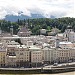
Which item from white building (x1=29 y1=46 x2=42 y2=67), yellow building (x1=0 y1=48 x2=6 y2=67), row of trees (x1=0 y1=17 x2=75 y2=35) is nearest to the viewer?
yellow building (x1=0 y1=48 x2=6 y2=67)

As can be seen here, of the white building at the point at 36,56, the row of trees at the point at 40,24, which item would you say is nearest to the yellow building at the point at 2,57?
the white building at the point at 36,56

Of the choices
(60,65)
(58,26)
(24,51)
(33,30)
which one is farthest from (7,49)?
(58,26)

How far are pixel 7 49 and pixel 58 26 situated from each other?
13717 mm

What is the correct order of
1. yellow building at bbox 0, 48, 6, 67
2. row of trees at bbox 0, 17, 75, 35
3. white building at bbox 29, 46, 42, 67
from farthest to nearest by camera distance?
row of trees at bbox 0, 17, 75, 35 → white building at bbox 29, 46, 42, 67 → yellow building at bbox 0, 48, 6, 67

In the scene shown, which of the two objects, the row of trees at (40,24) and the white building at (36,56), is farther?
the row of trees at (40,24)

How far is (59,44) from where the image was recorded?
69.8 feet

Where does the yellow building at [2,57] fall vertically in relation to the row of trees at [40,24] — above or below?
below

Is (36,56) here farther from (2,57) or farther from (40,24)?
(40,24)

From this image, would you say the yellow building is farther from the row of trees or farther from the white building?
the row of trees

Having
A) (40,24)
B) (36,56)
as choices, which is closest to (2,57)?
(36,56)

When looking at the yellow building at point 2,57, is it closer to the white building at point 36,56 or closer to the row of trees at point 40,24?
the white building at point 36,56

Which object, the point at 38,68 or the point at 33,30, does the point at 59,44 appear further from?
the point at 33,30

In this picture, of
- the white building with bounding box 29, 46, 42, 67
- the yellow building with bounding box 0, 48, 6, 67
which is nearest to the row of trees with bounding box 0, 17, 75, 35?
the white building with bounding box 29, 46, 42, 67

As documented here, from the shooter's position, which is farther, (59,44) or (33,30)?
(33,30)
